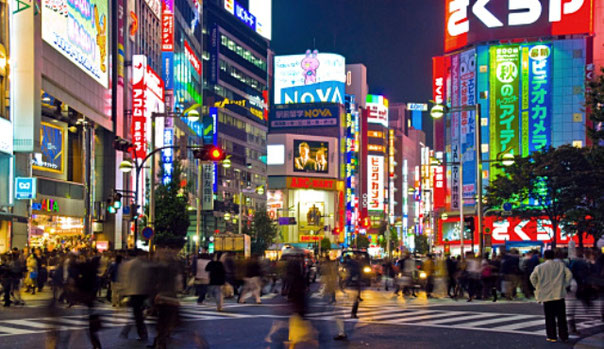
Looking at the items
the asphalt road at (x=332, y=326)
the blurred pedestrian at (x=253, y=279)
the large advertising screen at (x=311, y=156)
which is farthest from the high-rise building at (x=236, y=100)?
the asphalt road at (x=332, y=326)

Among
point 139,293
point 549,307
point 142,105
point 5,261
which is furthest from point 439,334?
point 142,105

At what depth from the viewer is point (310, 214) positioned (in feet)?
512

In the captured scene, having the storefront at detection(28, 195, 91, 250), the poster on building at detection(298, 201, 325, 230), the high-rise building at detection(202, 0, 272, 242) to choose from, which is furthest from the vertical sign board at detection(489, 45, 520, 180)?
the poster on building at detection(298, 201, 325, 230)

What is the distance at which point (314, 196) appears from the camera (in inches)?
6294

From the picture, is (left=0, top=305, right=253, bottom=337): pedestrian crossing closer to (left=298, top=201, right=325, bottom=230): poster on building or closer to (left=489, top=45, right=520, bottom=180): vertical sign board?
(left=489, top=45, right=520, bottom=180): vertical sign board

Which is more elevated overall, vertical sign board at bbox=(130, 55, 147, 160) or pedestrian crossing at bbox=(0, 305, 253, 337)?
vertical sign board at bbox=(130, 55, 147, 160)

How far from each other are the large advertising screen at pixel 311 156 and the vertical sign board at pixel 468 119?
6768cm

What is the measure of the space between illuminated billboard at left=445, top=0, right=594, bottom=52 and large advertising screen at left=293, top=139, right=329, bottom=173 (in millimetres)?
67036

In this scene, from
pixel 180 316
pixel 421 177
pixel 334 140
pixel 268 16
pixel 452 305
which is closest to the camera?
pixel 180 316

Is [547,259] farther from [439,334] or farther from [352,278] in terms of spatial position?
[352,278]

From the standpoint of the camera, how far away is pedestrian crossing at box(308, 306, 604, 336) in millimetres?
19016

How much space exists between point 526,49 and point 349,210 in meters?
81.2

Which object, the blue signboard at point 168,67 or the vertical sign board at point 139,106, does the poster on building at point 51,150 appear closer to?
the vertical sign board at point 139,106

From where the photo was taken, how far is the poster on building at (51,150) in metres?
46.6
